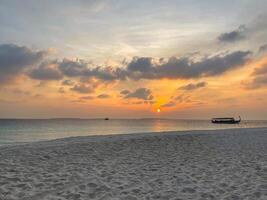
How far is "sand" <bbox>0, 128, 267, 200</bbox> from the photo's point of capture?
9891 millimetres

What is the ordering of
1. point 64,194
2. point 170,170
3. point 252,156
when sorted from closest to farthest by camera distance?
→ point 64,194 → point 170,170 → point 252,156

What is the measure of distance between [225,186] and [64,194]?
5.04 meters

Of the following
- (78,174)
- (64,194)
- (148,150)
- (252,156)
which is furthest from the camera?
(148,150)

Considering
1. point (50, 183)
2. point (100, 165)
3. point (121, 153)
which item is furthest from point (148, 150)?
point (50, 183)

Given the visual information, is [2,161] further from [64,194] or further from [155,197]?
[155,197]

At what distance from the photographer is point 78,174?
39.9 feet

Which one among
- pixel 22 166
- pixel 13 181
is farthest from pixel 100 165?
pixel 13 181

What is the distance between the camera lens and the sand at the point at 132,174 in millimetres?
9891

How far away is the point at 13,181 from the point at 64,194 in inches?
78.5

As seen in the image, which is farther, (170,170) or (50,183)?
(170,170)

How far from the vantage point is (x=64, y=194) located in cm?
967

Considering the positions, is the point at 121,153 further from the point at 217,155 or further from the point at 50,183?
the point at 50,183

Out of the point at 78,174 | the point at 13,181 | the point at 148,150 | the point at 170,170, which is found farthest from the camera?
the point at 148,150

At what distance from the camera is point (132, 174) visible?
12.5 m
